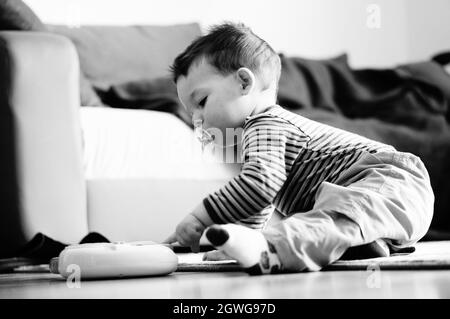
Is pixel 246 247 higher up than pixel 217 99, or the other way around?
pixel 217 99

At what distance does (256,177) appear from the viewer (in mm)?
965

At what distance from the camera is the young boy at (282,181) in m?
0.83

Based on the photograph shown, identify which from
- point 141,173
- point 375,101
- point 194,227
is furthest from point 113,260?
point 375,101

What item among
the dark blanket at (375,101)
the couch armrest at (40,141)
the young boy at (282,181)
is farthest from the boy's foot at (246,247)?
the dark blanket at (375,101)

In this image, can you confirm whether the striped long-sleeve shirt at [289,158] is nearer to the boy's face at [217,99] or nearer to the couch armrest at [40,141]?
the boy's face at [217,99]

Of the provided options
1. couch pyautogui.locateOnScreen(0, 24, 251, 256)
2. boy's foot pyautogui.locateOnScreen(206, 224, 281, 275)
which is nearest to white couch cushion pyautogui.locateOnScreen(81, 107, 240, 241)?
couch pyautogui.locateOnScreen(0, 24, 251, 256)

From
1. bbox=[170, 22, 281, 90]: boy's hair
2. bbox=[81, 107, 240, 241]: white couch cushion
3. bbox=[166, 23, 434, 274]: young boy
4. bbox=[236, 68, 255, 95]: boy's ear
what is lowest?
bbox=[81, 107, 240, 241]: white couch cushion

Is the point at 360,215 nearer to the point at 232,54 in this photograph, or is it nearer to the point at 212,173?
the point at 232,54

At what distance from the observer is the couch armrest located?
1.21 m

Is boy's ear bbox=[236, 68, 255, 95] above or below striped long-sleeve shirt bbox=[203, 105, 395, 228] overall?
above

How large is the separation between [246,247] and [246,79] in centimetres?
38

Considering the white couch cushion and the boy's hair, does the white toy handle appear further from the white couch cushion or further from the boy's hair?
the white couch cushion

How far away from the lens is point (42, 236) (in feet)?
3.78

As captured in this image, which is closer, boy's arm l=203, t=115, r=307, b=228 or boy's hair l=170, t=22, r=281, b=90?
boy's arm l=203, t=115, r=307, b=228
